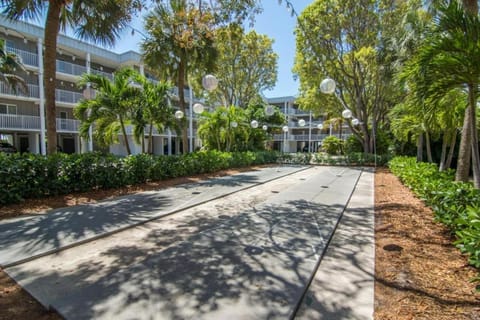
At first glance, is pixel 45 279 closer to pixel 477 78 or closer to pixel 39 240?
pixel 39 240

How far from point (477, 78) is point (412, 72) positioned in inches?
34.1

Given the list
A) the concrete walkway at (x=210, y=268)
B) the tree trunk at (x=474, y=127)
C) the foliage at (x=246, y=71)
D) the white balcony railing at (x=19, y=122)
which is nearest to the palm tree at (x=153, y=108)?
the concrete walkway at (x=210, y=268)

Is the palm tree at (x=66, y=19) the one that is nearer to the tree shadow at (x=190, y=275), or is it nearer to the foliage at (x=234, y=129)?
the tree shadow at (x=190, y=275)

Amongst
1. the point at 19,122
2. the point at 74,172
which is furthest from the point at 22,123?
the point at 74,172

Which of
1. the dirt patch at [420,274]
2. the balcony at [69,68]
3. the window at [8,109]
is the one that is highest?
the balcony at [69,68]

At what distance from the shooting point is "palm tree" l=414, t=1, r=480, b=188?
12.0 ft

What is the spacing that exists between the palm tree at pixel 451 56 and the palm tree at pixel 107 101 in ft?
28.8

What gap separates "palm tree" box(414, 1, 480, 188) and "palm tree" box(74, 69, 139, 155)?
8781mm

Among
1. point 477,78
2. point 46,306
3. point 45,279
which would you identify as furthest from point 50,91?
point 477,78

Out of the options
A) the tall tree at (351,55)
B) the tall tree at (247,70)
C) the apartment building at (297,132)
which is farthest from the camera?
the apartment building at (297,132)

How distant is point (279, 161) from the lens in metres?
21.5

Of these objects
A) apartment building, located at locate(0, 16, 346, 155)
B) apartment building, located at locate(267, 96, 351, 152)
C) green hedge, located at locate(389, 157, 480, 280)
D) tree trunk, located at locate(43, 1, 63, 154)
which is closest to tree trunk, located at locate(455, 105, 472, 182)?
green hedge, located at locate(389, 157, 480, 280)

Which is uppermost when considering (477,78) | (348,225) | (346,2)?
(346,2)

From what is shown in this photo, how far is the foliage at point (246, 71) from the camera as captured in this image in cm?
1947
